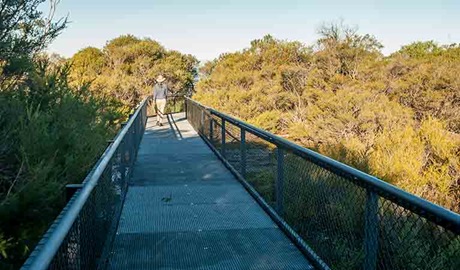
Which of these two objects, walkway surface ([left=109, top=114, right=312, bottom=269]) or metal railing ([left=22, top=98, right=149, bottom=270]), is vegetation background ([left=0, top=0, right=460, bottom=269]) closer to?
metal railing ([left=22, top=98, right=149, bottom=270])

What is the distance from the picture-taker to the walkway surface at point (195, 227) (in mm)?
3932

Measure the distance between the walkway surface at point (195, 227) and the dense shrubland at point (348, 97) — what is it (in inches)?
255

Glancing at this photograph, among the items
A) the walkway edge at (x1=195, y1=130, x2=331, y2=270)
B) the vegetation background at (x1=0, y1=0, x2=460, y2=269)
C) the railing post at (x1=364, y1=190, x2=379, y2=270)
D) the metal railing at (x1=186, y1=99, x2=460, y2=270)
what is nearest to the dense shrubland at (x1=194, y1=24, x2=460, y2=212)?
the vegetation background at (x1=0, y1=0, x2=460, y2=269)

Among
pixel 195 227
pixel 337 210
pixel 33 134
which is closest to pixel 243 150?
pixel 337 210

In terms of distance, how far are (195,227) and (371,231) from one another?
2.22 m

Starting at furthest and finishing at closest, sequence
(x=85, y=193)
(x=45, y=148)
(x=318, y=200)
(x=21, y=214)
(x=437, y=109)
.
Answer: (x=437, y=109), (x=318, y=200), (x=45, y=148), (x=21, y=214), (x=85, y=193)

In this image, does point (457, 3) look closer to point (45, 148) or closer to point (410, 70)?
point (410, 70)

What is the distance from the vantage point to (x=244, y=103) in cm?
2516

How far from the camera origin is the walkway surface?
3932 millimetres

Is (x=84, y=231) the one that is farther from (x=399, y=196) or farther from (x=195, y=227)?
(x=195, y=227)

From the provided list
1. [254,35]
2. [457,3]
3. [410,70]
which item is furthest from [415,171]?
[457,3]

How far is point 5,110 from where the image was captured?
15.9 feet

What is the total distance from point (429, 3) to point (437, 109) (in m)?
18.9

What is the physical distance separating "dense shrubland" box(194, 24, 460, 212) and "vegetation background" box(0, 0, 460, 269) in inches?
2.5
